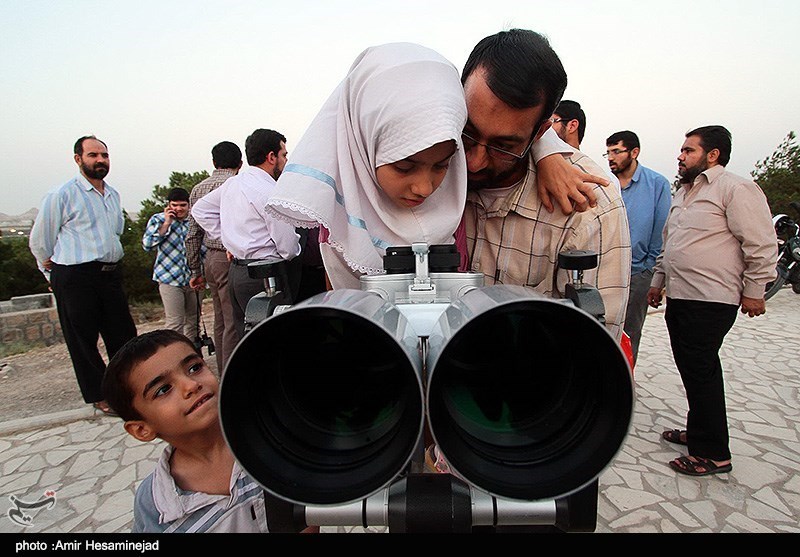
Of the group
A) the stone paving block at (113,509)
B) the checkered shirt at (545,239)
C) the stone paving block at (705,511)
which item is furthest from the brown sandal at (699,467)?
the stone paving block at (113,509)

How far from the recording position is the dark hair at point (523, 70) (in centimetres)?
111

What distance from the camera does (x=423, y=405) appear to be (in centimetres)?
64

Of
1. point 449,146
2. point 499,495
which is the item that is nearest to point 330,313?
point 499,495

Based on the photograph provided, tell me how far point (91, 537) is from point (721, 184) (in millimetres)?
3354

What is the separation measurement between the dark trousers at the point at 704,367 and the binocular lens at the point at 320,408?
2.68 m

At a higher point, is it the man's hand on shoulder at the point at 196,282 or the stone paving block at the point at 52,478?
the man's hand on shoulder at the point at 196,282

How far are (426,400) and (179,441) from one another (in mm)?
1074

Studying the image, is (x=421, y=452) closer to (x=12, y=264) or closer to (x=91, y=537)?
(x=91, y=537)

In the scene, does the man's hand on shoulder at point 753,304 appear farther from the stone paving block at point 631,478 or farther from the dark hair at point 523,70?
the dark hair at point 523,70

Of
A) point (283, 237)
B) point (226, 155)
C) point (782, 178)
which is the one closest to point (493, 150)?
point (283, 237)

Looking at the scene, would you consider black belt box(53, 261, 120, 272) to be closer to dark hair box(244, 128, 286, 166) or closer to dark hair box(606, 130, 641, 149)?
dark hair box(244, 128, 286, 166)

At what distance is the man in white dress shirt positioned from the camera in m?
3.09

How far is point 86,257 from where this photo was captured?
3.48 metres

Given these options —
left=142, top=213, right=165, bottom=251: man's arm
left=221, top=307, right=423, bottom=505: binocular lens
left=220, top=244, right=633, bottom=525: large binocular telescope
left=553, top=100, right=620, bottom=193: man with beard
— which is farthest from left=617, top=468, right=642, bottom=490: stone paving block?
left=142, top=213, right=165, bottom=251: man's arm
